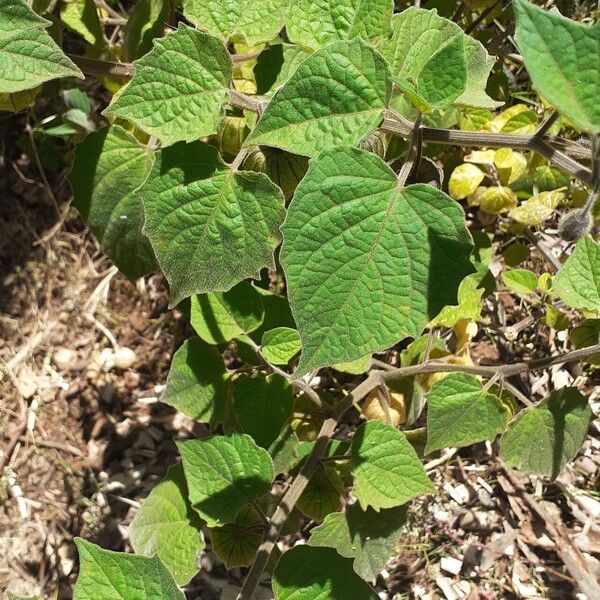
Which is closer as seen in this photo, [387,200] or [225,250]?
[387,200]

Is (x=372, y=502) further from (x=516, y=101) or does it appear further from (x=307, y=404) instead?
(x=516, y=101)

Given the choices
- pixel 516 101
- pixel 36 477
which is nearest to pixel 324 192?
pixel 516 101

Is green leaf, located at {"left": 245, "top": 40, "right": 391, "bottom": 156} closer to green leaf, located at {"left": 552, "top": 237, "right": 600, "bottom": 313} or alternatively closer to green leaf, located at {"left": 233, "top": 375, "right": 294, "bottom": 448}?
green leaf, located at {"left": 552, "top": 237, "right": 600, "bottom": 313}

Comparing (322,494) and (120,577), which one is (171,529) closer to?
(322,494)

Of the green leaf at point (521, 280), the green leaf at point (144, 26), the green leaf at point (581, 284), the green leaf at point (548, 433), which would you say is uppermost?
the green leaf at point (144, 26)

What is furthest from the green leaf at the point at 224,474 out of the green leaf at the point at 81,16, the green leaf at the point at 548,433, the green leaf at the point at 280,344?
the green leaf at the point at 81,16

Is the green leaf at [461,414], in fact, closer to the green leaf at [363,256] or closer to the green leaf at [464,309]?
the green leaf at [464,309]

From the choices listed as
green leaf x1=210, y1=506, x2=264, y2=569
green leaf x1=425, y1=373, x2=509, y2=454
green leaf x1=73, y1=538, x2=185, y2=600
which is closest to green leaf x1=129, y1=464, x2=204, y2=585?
green leaf x1=210, y1=506, x2=264, y2=569
